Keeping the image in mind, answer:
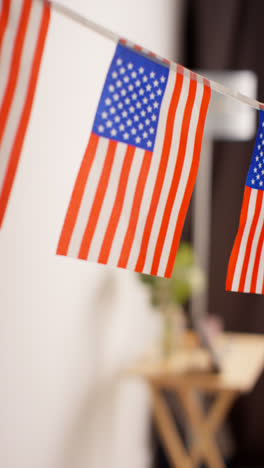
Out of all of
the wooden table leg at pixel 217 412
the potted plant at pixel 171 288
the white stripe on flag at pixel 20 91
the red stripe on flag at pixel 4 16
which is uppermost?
the red stripe on flag at pixel 4 16

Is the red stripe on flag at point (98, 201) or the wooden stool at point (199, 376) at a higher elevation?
the red stripe on flag at point (98, 201)

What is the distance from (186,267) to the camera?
2559 mm

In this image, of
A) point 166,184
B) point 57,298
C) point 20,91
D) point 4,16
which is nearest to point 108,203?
point 166,184

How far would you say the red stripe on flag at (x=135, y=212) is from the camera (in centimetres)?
111

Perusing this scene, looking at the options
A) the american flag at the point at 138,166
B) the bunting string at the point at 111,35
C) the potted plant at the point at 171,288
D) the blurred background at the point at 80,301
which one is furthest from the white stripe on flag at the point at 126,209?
the potted plant at the point at 171,288

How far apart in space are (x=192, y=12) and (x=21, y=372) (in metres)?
2.62

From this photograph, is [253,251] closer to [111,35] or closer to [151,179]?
[151,179]

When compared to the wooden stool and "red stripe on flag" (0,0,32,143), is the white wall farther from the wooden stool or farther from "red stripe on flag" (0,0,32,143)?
"red stripe on flag" (0,0,32,143)

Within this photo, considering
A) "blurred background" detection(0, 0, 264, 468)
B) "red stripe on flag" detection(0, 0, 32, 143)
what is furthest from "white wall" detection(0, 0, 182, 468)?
"red stripe on flag" detection(0, 0, 32, 143)

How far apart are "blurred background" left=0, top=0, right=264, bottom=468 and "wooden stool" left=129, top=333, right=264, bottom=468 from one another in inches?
7.1

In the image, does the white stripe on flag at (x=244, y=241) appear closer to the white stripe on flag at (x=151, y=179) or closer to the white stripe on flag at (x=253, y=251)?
the white stripe on flag at (x=253, y=251)

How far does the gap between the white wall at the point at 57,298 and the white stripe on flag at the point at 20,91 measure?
1.94ft

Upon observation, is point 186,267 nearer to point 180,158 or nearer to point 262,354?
point 262,354

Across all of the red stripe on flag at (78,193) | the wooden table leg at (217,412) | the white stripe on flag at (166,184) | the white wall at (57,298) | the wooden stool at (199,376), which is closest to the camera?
the red stripe on flag at (78,193)
